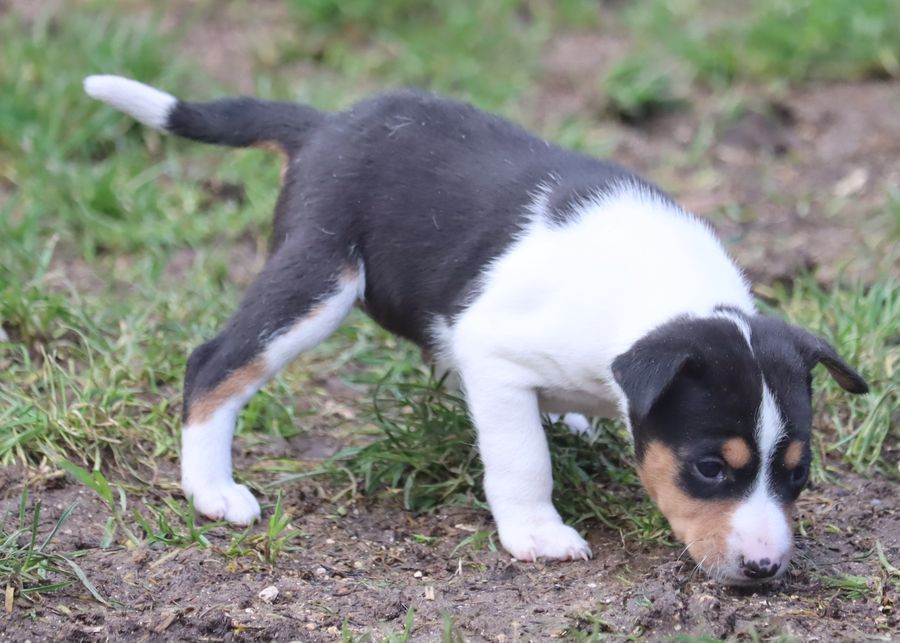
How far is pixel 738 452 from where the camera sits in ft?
13.7

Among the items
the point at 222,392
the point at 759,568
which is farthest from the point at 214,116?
the point at 759,568

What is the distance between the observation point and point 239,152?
8.13m

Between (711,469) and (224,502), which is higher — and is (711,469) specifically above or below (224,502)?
above

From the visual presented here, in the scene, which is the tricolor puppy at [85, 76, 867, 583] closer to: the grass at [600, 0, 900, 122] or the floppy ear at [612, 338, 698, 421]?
the floppy ear at [612, 338, 698, 421]

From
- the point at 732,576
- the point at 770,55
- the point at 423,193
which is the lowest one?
the point at 770,55

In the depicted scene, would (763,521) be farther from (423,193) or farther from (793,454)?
(423,193)

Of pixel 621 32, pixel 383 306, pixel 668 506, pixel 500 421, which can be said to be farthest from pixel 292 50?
pixel 668 506

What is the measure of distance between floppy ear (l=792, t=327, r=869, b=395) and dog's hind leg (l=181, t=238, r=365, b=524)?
5.66ft

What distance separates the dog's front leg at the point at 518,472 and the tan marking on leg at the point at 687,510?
0.41 metres

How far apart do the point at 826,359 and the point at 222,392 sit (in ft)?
7.16

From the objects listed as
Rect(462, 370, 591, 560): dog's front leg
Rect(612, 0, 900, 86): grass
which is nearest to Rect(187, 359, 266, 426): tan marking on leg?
Rect(462, 370, 591, 560): dog's front leg

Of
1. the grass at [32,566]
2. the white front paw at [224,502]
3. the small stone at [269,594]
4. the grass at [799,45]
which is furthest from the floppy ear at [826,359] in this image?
the grass at [799,45]

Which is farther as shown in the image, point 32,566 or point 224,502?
point 224,502

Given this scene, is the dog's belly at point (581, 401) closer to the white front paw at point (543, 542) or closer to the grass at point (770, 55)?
the white front paw at point (543, 542)
